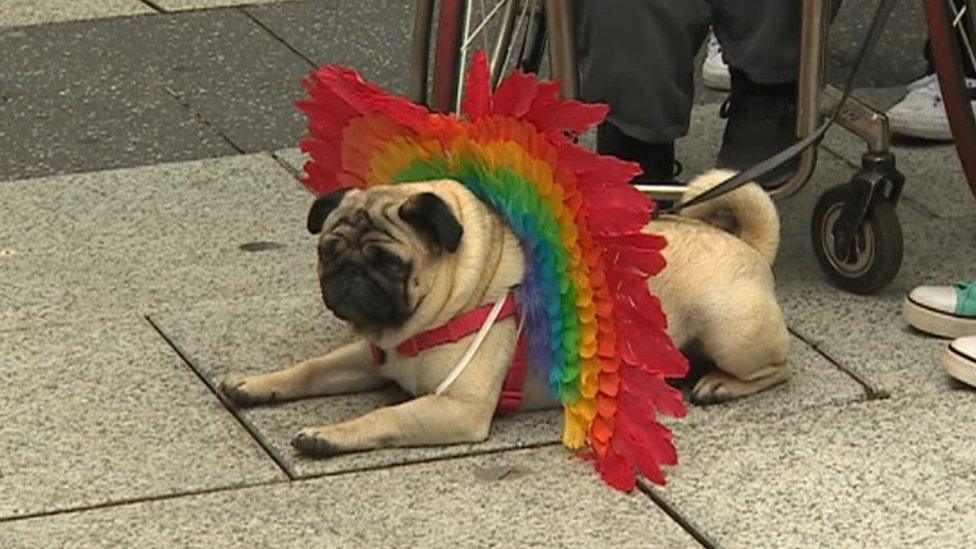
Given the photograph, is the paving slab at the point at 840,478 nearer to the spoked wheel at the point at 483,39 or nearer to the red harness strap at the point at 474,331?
the red harness strap at the point at 474,331

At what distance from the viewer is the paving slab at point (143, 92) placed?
6.50 metres

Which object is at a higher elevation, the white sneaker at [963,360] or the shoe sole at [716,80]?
the white sneaker at [963,360]

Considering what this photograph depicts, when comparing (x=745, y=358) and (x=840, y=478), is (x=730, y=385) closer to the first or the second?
(x=745, y=358)

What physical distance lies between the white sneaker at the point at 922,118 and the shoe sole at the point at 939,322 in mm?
1389

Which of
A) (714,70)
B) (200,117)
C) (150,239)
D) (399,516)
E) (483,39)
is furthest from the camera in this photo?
(714,70)

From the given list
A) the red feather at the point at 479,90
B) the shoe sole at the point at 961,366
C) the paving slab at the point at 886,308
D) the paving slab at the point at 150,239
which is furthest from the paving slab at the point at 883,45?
the red feather at the point at 479,90

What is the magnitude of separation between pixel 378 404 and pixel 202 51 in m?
2.89

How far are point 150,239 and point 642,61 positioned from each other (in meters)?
1.48

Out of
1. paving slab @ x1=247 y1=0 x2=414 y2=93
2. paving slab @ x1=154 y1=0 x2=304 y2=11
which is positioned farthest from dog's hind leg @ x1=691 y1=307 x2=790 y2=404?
paving slab @ x1=154 y1=0 x2=304 y2=11

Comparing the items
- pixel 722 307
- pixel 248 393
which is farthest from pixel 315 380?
pixel 722 307

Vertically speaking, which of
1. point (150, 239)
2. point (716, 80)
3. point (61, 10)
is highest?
point (716, 80)

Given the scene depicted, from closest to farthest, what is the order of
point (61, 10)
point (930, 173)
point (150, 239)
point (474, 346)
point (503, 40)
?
point (474, 346), point (503, 40), point (150, 239), point (930, 173), point (61, 10)

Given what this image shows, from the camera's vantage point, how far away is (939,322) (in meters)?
5.04

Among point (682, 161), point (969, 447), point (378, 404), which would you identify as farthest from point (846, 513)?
point (682, 161)
